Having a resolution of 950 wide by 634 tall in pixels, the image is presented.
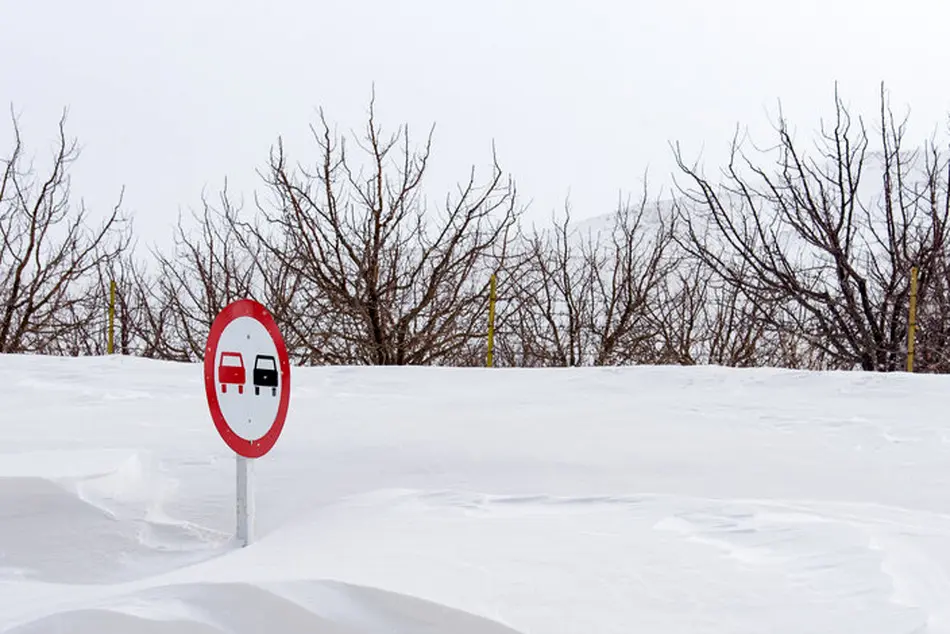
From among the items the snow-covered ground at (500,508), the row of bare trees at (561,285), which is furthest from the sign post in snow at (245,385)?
the row of bare trees at (561,285)

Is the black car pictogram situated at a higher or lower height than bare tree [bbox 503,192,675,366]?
lower

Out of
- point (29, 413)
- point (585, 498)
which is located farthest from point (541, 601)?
point (29, 413)

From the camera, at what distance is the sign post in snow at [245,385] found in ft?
8.69

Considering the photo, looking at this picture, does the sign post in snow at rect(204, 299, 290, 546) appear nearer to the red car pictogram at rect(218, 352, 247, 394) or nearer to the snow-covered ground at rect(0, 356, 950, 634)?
the red car pictogram at rect(218, 352, 247, 394)

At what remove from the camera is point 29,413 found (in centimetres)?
426

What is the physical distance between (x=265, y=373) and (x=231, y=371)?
0.11m

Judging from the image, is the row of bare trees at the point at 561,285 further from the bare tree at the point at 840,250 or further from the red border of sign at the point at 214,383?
the red border of sign at the point at 214,383

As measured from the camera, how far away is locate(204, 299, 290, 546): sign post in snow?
2.65 m

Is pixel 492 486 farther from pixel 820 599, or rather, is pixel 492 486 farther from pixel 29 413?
pixel 29 413

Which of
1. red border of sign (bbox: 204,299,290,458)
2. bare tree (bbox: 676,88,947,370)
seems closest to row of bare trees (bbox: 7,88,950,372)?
bare tree (bbox: 676,88,947,370)

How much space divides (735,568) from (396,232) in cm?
859

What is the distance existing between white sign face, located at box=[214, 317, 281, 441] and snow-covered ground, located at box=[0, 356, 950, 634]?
0.34m

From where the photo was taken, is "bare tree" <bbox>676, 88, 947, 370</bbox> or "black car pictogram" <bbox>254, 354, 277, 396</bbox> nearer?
"black car pictogram" <bbox>254, 354, 277, 396</bbox>

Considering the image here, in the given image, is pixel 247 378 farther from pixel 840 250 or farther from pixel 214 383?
pixel 840 250
